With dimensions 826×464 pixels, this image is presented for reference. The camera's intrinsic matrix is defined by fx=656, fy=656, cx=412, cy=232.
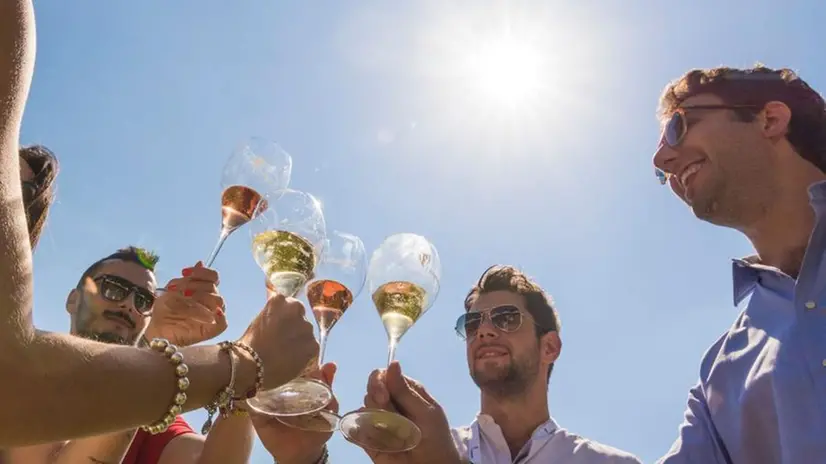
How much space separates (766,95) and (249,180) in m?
3.36

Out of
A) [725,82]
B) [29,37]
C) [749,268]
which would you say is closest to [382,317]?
[749,268]

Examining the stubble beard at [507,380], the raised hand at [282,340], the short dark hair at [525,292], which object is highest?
the short dark hair at [525,292]

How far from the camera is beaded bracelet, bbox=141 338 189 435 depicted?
1818 mm

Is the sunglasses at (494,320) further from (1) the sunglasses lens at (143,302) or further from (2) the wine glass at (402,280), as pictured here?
(1) the sunglasses lens at (143,302)

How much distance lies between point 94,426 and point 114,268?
365 cm

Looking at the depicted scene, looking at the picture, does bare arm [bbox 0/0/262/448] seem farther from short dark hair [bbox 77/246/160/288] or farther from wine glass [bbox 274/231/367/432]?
short dark hair [bbox 77/246/160/288]

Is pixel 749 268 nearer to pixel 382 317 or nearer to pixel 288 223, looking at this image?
pixel 382 317

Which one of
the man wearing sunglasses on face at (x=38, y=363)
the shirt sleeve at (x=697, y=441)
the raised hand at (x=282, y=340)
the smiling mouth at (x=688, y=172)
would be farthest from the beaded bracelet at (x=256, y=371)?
the smiling mouth at (x=688, y=172)

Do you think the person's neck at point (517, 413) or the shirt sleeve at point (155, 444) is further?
the person's neck at point (517, 413)

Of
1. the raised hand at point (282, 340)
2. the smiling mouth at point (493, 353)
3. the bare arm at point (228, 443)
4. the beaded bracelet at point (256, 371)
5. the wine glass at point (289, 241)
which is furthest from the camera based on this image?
the smiling mouth at point (493, 353)

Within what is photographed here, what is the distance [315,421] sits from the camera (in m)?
2.78

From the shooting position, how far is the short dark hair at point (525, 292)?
6102 millimetres

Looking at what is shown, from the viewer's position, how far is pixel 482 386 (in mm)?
5527

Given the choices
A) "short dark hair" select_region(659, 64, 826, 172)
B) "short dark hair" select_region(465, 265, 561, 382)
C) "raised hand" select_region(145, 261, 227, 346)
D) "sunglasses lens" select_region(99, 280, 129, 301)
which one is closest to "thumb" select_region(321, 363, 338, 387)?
"raised hand" select_region(145, 261, 227, 346)
